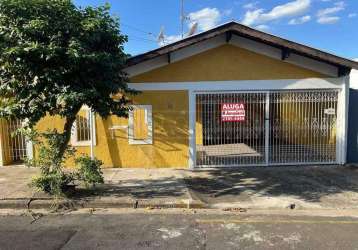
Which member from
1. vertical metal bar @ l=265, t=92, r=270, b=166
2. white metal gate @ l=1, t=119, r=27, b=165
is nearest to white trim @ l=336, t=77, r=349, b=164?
vertical metal bar @ l=265, t=92, r=270, b=166

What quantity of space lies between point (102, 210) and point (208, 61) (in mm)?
5550

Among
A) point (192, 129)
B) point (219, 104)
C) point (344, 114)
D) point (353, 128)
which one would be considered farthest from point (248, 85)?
point (353, 128)

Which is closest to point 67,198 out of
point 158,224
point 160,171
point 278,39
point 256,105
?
point 158,224

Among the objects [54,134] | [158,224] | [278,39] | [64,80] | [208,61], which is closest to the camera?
[158,224]

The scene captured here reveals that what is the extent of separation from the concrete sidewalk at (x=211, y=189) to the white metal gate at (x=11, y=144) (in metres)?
0.67

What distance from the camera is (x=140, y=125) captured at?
9.98 m

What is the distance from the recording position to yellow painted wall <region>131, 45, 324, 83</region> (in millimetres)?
9875

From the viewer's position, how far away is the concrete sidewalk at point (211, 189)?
6.63 meters

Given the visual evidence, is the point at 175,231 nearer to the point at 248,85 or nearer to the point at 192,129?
the point at 192,129

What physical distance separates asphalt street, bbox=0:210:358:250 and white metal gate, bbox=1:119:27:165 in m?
4.98

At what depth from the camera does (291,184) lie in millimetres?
8188

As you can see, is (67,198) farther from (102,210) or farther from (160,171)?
(160,171)

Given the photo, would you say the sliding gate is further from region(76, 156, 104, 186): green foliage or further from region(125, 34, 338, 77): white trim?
region(76, 156, 104, 186): green foliage

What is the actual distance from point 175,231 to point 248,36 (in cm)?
627
